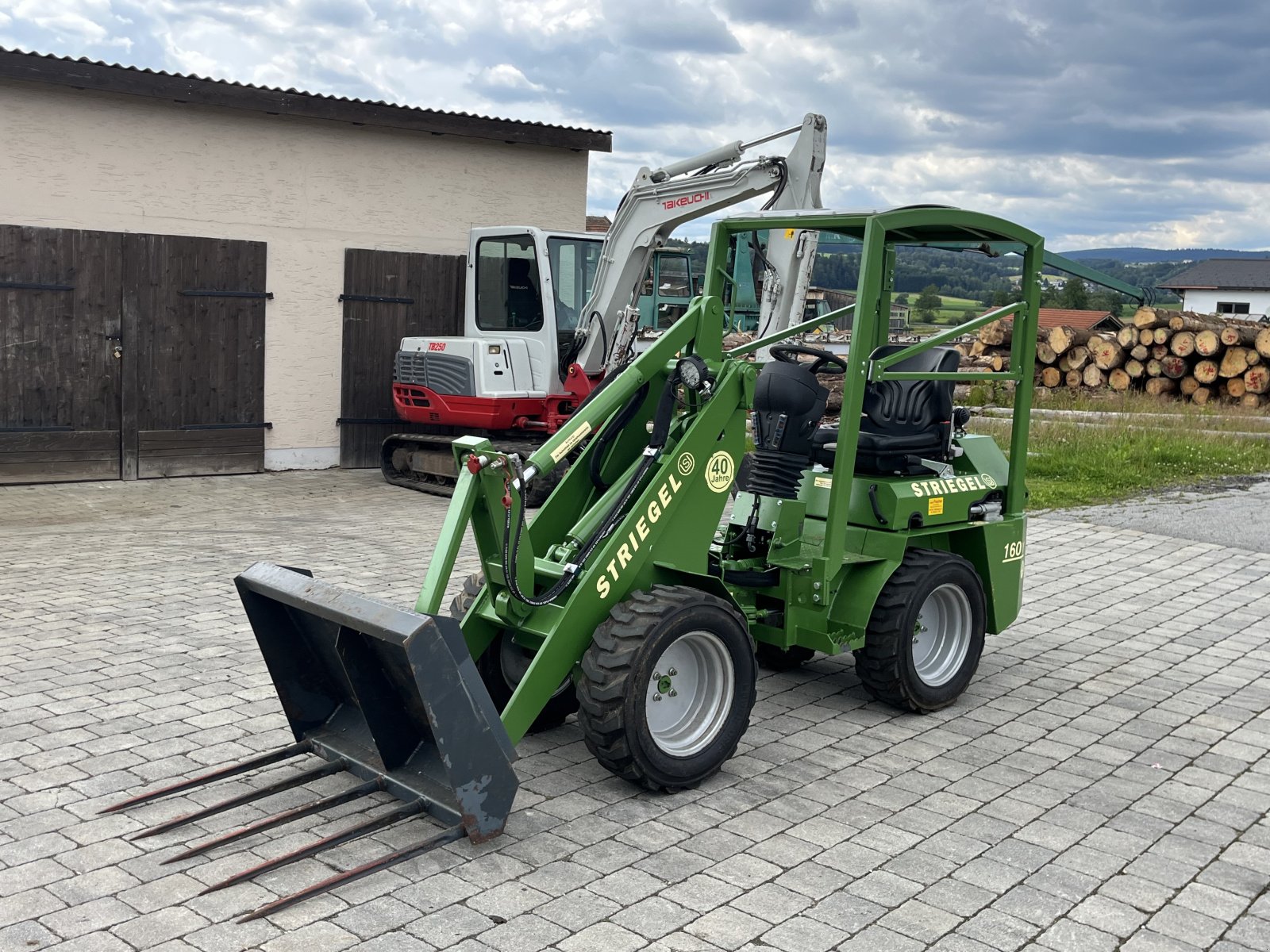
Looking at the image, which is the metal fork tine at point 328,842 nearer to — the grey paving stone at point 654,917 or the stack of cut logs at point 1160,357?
the grey paving stone at point 654,917

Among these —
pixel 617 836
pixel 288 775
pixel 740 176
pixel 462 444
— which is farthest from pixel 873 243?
pixel 740 176

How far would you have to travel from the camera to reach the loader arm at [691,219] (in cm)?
865

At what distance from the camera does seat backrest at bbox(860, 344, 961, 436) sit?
6355 mm

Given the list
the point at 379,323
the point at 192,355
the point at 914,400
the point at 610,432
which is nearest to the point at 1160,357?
the point at 379,323

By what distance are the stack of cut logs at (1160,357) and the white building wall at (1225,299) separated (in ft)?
197

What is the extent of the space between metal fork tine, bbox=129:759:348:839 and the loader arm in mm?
4643

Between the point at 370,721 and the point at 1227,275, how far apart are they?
86043 mm

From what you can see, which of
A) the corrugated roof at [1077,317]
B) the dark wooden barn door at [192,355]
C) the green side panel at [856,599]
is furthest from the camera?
the corrugated roof at [1077,317]

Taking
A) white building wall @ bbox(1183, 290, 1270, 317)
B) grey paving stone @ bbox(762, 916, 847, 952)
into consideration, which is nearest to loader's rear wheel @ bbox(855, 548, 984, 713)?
grey paving stone @ bbox(762, 916, 847, 952)

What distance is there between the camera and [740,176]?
10.6 metres

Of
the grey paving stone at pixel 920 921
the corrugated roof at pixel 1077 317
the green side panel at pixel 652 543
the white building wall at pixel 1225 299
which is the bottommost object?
the grey paving stone at pixel 920 921

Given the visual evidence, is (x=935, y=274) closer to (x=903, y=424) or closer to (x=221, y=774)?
(x=903, y=424)

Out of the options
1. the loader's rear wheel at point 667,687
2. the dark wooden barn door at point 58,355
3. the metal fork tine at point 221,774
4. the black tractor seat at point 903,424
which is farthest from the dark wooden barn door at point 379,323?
the loader's rear wheel at point 667,687

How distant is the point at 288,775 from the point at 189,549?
190 inches
